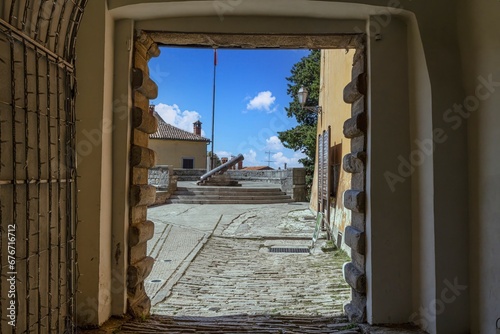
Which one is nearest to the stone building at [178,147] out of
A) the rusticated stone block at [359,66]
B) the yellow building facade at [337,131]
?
the yellow building facade at [337,131]

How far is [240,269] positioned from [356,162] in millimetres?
3801

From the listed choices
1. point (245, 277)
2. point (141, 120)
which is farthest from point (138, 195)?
point (245, 277)

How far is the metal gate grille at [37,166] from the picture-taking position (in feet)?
6.36

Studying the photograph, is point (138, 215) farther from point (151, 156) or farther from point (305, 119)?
point (305, 119)

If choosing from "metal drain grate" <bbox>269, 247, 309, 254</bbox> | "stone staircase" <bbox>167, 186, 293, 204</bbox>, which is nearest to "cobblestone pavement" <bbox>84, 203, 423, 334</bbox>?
"metal drain grate" <bbox>269, 247, 309, 254</bbox>

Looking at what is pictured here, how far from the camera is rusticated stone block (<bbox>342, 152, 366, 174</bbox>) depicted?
10.6ft

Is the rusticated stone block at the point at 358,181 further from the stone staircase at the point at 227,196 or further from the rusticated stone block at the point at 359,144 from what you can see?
the stone staircase at the point at 227,196

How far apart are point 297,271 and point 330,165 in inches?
146

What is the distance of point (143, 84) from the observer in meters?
3.43

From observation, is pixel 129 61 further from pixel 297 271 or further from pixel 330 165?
pixel 330 165

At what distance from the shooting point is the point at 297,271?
6273 millimetres

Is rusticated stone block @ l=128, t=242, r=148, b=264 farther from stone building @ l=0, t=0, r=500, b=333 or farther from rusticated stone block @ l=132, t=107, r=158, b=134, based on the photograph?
rusticated stone block @ l=132, t=107, r=158, b=134

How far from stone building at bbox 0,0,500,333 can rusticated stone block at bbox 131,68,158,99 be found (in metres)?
0.03

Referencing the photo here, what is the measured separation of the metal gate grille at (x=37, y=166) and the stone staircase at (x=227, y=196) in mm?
12438
